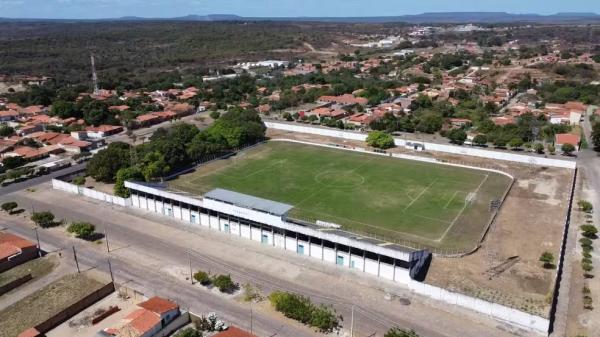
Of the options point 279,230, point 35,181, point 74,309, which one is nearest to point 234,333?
point 74,309

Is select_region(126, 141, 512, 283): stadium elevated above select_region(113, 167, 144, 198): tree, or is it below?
below

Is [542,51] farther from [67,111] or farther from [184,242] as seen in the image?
[184,242]

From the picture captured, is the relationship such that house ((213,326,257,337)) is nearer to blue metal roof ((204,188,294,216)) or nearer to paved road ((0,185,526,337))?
paved road ((0,185,526,337))

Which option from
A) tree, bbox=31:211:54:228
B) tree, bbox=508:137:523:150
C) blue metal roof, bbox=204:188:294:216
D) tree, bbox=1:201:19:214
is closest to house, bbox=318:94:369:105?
tree, bbox=508:137:523:150

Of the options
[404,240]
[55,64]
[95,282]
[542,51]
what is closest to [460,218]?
[404,240]

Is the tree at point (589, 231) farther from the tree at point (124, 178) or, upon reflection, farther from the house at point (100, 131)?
the house at point (100, 131)
